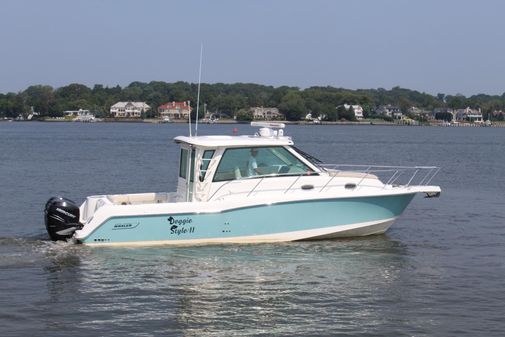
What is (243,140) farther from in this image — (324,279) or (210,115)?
(210,115)

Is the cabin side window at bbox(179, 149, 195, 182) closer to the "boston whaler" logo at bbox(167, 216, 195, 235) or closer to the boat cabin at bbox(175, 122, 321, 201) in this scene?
the boat cabin at bbox(175, 122, 321, 201)

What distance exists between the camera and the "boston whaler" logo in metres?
15.7

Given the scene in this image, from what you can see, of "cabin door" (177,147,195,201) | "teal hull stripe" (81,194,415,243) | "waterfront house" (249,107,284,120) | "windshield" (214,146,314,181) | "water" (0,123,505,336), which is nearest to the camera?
"water" (0,123,505,336)

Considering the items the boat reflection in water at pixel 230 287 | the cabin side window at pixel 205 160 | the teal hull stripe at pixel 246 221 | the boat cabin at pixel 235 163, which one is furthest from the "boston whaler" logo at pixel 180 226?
the cabin side window at pixel 205 160

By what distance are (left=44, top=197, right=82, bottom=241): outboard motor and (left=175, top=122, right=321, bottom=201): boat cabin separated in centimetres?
238

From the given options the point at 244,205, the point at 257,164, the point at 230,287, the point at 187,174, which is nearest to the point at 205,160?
the point at 187,174

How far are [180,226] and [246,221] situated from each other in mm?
1356

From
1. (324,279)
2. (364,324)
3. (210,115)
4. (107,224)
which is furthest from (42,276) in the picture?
(210,115)

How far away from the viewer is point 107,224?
1545 centimetres

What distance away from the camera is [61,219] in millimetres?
16000

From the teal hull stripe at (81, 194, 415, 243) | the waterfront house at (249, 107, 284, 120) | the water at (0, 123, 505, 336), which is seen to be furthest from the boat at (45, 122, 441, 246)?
the waterfront house at (249, 107, 284, 120)

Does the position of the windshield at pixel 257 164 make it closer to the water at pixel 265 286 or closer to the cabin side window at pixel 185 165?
the cabin side window at pixel 185 165

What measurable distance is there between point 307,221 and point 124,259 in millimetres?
3975

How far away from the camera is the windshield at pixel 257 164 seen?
16.6 meters
